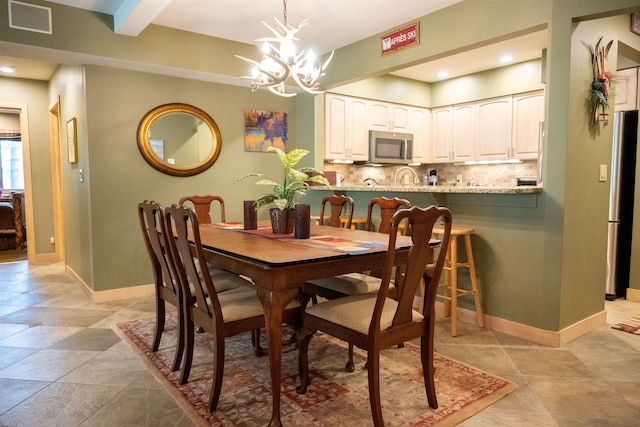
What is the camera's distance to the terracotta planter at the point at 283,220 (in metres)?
2.62

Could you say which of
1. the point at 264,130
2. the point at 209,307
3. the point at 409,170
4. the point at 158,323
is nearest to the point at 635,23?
the point at 409,170

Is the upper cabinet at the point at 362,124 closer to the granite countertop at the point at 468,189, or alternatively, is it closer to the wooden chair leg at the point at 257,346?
the granite countertop at the point at 468,189

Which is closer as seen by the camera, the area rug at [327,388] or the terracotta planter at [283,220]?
the area rug at [327,388]

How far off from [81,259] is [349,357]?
319 cm

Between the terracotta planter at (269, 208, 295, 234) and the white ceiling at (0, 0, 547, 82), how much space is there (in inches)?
66.2

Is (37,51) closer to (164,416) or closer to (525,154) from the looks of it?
(164,416)

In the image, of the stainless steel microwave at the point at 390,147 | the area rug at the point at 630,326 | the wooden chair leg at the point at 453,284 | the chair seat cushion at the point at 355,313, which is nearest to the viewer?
the chair seat cushion at the point at 355,313

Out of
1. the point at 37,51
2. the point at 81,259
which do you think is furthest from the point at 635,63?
the point at 81,259

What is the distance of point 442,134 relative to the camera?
605cm

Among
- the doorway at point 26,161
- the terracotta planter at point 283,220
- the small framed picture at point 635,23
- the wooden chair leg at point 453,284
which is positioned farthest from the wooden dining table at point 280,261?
the doorway at point 26,161

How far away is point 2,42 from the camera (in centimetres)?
312

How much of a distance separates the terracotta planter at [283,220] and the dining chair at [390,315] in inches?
27.1

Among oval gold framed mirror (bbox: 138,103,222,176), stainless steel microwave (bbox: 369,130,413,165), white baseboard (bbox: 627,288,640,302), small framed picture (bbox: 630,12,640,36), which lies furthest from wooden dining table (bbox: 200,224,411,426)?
stainless steel microwave (bbox: 369,130,413,165)

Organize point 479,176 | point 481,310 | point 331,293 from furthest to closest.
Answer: point 479,176, point 481,310, point 331,293
